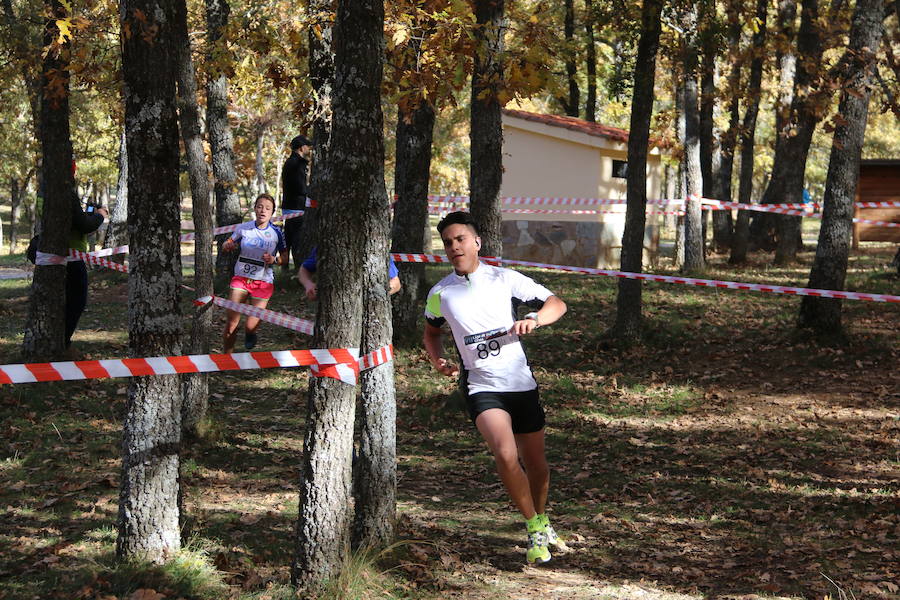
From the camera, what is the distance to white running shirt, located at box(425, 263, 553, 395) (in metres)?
5.75

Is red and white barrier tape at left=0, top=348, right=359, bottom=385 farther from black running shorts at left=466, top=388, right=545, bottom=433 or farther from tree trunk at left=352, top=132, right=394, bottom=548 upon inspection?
black running shorts at left=466, top=388, right=545, bottom=433

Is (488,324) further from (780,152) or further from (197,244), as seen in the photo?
(780,152)

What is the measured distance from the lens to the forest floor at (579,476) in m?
5.61

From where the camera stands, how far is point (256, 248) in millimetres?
10695

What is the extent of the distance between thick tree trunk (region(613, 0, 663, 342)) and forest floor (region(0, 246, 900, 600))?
492 mm

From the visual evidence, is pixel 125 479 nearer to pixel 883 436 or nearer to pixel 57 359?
pixel 57 359

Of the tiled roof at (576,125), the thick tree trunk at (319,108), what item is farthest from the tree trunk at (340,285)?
the tiled roof at (576,125)

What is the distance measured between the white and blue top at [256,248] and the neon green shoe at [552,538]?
5.55 m

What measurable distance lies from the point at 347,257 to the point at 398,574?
1841 millimetres

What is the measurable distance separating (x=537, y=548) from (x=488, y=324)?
4.51 ft

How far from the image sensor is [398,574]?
5.57m

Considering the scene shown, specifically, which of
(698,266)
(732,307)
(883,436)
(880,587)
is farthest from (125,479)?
(698,266)

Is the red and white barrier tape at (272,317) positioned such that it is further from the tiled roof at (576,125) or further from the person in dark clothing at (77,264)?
the tiled roof at (576,125)

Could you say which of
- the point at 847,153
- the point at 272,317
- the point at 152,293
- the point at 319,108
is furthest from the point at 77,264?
the point at 847,153
